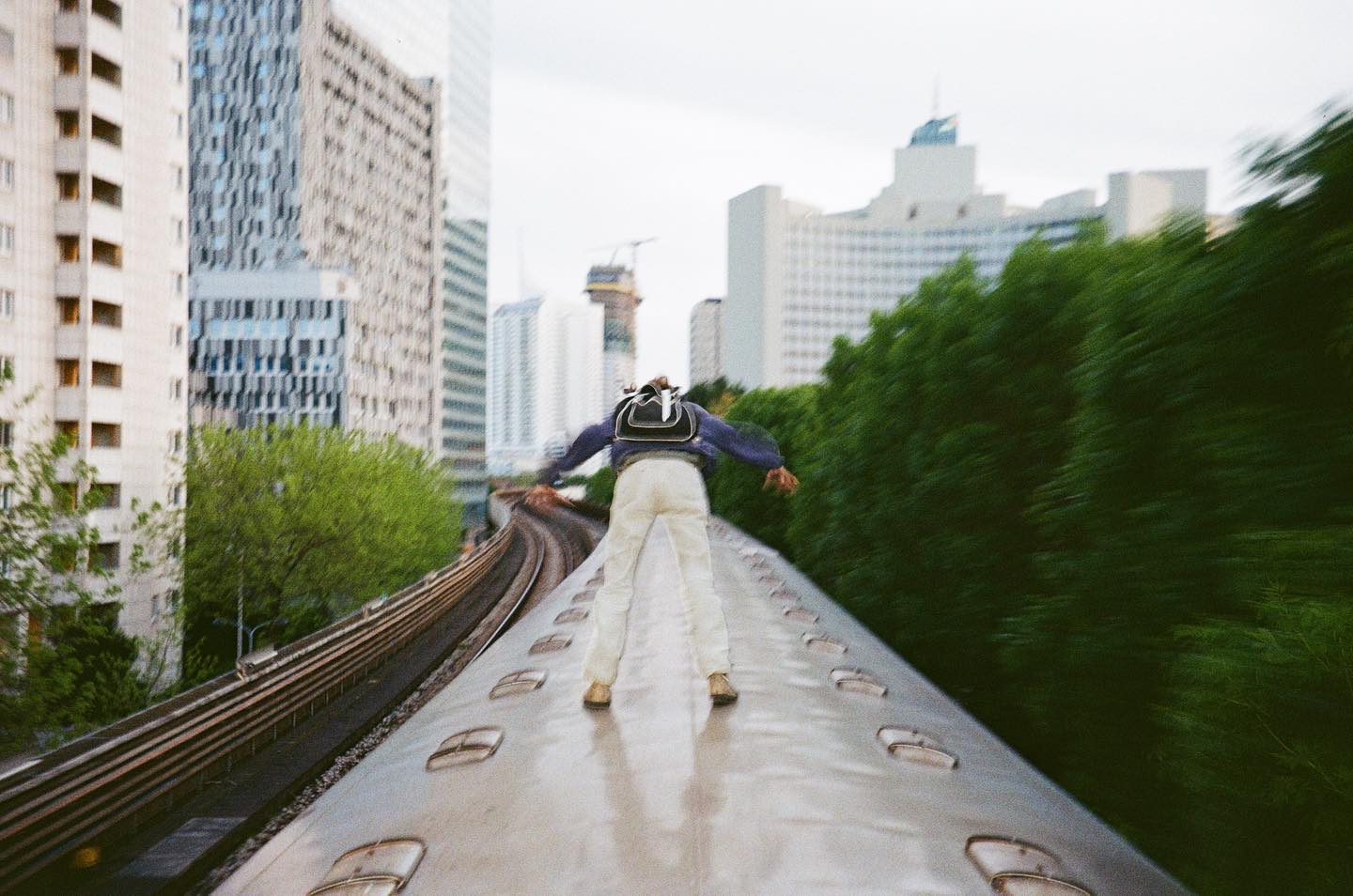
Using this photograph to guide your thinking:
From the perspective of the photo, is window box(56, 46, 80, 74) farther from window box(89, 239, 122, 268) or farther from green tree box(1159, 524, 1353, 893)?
green tree box(1159, 524, 1353, 893)

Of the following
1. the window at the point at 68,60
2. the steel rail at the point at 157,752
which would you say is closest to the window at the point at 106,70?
the window at the point at 68,60

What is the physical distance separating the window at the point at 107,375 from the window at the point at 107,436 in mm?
1688

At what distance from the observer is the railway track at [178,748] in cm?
595

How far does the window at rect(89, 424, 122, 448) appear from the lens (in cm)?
3966

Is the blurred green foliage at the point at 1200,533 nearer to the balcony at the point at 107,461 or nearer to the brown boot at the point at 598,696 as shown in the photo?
the brown boot at the point at 598,696

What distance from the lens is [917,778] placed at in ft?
10.9

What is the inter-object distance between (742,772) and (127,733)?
19.4 feet

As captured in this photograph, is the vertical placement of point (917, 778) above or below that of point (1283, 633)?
below

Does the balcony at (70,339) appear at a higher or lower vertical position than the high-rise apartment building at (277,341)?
lower

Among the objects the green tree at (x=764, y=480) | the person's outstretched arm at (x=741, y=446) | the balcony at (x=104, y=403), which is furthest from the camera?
the balcony at (x=104, y=403)

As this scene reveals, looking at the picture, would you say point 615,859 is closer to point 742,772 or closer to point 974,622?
point 742,772

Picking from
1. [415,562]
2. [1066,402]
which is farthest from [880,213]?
[1066,402]

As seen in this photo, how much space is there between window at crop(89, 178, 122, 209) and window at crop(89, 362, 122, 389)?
669 cm

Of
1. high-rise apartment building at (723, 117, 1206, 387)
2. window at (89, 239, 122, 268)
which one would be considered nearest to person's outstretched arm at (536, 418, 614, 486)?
window at (89, 239, 122, 268)
